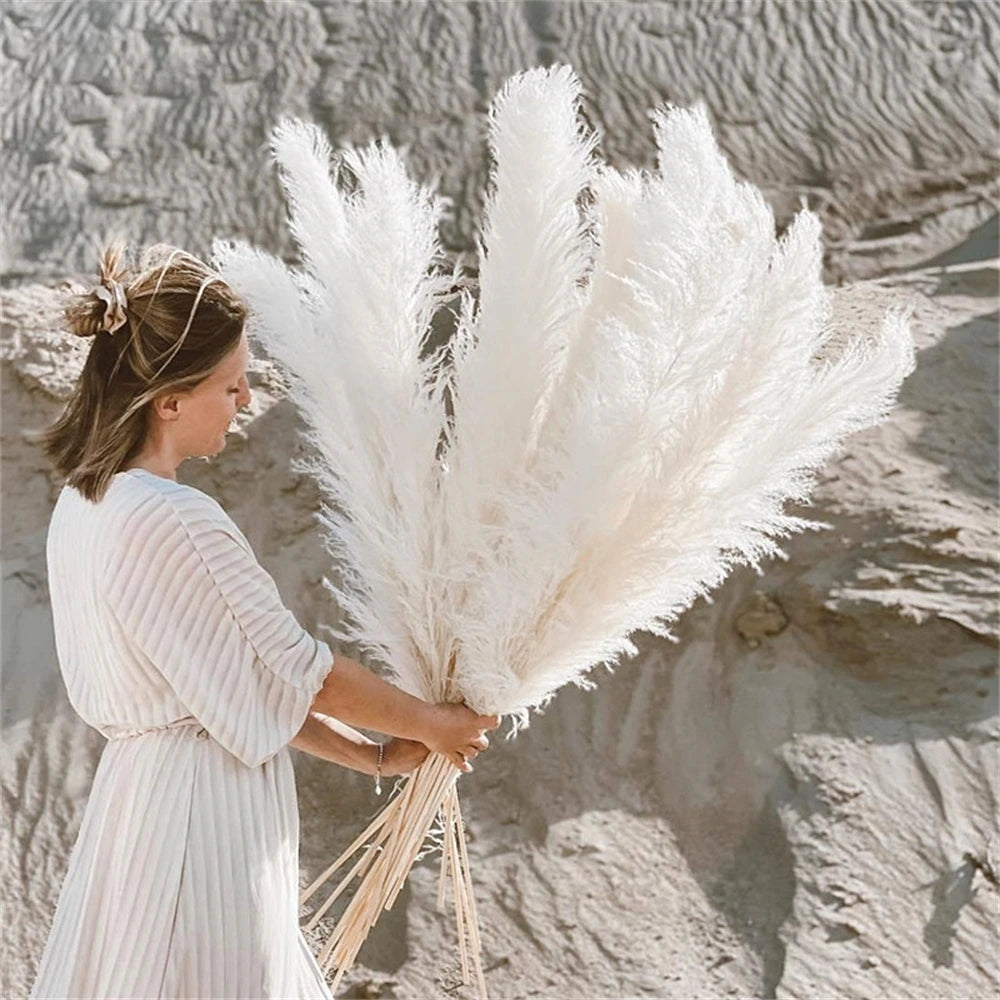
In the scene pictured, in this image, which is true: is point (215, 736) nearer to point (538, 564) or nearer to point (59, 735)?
point (538, 564)

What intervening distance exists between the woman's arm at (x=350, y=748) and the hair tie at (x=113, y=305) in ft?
2.05

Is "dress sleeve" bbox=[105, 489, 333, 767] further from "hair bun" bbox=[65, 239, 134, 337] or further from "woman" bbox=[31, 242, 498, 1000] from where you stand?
"hair bun" bbox=[65, 239, 134, 337]

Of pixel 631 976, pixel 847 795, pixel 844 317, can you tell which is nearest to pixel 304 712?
pixel 631 976

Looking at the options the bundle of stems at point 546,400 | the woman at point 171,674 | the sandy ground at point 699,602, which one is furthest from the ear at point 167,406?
the sandy ground at point 699,602

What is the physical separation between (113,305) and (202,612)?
0.40 meters

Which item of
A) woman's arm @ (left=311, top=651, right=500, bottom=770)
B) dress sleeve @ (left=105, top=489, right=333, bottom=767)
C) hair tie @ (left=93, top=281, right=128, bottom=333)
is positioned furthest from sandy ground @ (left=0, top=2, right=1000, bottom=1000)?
hair tie @ (left=93, top=281, right=128, bottom=333)

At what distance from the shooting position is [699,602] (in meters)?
5.43

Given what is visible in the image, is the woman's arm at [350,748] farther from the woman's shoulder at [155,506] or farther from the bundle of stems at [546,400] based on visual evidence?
the woman's shoulder at [155,506]

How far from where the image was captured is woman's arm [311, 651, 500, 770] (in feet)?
6.91

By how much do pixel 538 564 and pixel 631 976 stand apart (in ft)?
9.39

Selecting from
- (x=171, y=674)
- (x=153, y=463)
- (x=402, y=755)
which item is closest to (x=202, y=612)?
(x=171, y=674)

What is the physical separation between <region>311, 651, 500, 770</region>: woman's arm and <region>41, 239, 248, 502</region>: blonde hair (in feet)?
1.29

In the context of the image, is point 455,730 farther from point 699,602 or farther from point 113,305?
point 699,602

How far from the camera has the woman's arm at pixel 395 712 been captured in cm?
211
